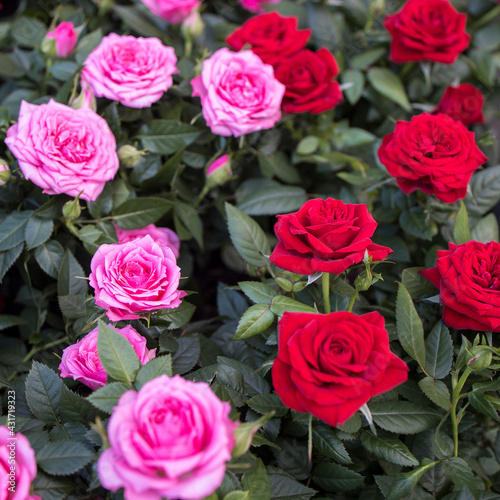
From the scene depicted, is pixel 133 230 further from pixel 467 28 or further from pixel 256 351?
pixel 467 28

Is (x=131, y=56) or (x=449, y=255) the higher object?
(x=131, y=56)

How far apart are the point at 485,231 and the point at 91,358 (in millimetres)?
664

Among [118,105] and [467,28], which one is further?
[467,28]

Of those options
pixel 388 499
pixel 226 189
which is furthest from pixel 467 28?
pixel 388 499

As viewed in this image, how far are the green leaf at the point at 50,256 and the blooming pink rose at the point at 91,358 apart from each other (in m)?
0.20

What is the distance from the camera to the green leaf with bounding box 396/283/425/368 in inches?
24.9

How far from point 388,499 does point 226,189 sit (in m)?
0.64

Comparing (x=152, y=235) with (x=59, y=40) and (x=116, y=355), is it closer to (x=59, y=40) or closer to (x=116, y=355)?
(x=116, y=355)

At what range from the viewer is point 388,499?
57 centimetres

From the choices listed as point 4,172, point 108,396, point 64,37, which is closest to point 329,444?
point 108,396

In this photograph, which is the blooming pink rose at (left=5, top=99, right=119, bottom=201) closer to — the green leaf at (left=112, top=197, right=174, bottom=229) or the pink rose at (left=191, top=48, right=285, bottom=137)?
the green leaf at (left=112, top=197, right=174, bottom=229)

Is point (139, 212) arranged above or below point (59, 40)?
below

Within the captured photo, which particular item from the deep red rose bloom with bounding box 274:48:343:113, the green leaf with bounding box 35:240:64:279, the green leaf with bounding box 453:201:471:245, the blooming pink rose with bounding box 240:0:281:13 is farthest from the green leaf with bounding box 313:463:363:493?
the blooming pink rose with bounding box 240:0:281:13

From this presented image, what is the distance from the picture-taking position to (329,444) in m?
0.61
